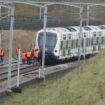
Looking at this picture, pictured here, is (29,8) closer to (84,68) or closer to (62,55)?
(62,55)

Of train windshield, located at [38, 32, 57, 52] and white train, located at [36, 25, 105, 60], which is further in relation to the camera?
train windshield, located at [38, 32, 57, 52]

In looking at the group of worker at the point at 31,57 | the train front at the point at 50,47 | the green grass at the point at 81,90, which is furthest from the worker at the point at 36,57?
the green grass at the point at 81,90

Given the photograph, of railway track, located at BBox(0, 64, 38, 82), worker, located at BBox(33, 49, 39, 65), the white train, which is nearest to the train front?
the white train

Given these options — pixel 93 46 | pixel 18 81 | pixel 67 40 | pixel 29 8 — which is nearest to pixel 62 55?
pixel 67 40

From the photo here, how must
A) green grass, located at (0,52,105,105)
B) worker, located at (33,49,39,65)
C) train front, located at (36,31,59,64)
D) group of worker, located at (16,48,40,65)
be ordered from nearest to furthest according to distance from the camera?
green grass, located at (0,52,105,105) < group of worker, located at (16,48,40,65) < worker, located at (33,49,39,65) < train front, located at (36,31,59,64)

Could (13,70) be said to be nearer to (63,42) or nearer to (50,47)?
(50,47)

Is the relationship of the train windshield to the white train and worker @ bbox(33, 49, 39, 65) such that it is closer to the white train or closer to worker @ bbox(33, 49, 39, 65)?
the white train

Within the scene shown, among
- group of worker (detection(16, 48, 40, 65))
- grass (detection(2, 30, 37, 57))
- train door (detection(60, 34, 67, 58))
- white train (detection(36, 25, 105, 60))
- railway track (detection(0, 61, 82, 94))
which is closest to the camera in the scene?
railway track (detection(0, 61, 82, 94))

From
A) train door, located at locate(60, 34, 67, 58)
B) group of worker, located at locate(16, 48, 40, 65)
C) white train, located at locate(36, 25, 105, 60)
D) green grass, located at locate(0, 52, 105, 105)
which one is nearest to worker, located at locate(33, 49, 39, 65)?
group of worker, located at locate(16, 48, 40, 65)

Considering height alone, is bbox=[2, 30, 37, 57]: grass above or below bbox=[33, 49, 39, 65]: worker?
below

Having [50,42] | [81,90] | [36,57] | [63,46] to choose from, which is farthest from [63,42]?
[81,90]

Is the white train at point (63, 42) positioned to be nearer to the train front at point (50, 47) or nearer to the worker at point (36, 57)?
the train front at point (50, 47)

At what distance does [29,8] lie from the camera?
240 ft

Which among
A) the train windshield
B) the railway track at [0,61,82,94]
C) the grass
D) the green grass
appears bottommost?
the grass
